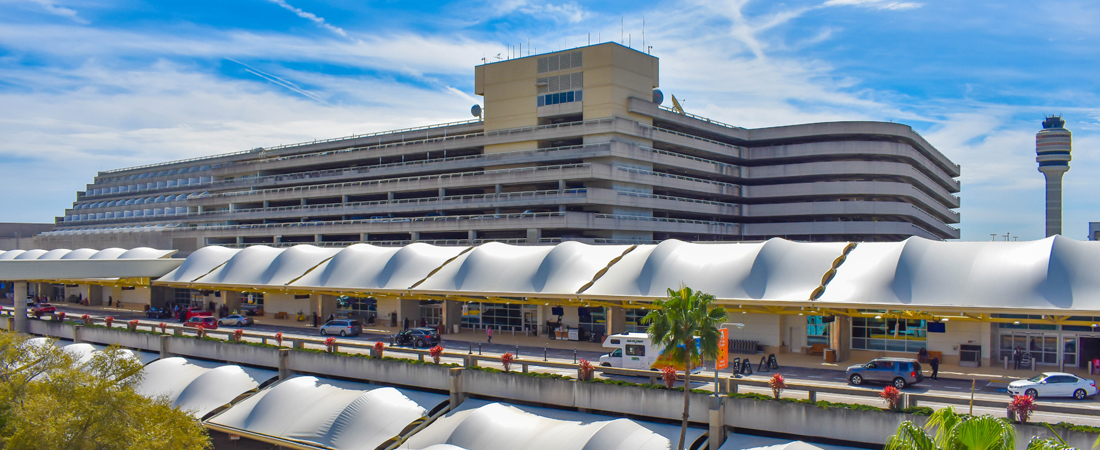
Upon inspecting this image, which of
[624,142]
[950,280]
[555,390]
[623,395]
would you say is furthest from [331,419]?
[624,142]

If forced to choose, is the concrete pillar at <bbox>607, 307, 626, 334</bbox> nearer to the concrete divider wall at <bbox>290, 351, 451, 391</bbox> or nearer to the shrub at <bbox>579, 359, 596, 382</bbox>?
the concrete divider wall at <bbox>290, 351, 451, 391</bbox>

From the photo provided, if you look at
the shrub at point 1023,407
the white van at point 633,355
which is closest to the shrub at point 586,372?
the white van at point 633,355

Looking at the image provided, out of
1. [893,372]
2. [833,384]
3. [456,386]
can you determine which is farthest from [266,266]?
[893,372]

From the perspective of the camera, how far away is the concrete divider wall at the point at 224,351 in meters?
49.5

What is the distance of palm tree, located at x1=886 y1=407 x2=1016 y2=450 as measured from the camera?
520 inches

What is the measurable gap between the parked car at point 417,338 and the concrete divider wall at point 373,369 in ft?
22.0

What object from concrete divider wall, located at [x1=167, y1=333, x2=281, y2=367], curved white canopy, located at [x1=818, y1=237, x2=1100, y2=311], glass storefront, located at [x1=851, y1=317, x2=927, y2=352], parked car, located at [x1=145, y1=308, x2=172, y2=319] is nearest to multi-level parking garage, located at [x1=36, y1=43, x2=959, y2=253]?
parked car, located at [x1=145, y1=308, x2=172, y2=319]

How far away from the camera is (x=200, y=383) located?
1913 inches

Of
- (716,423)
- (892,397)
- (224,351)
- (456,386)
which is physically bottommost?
(224,351)

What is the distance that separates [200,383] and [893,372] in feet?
132

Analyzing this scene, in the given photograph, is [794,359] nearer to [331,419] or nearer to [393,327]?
[331,419]

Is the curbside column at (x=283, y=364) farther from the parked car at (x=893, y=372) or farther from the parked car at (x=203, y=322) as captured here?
the parked car at (x=893, y=372)

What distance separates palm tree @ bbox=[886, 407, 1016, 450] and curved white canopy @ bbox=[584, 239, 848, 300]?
3067cm

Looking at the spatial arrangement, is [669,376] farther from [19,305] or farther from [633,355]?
[19,305]
